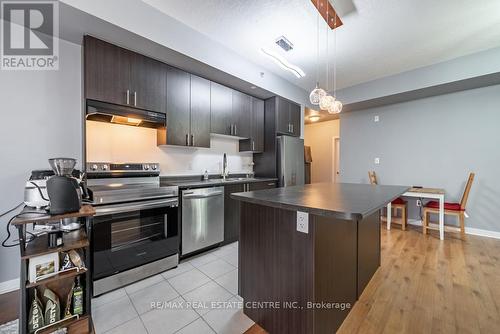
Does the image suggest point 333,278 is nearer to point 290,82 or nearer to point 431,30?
point 431,30

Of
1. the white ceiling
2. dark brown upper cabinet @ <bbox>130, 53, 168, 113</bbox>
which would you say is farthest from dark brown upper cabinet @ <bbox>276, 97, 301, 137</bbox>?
dark brown upper cabinet @ <bbox>130, 53, 168, 113</bbox>

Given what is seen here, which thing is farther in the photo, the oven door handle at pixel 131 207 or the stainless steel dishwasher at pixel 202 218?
the stainless steel dishwasher at pixel 202 218

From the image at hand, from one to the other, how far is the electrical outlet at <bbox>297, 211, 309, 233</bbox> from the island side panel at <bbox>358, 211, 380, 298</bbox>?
0.83 meters

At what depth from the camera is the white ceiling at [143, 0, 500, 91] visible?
207cm

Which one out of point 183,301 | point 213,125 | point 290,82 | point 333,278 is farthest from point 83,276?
point 290,82

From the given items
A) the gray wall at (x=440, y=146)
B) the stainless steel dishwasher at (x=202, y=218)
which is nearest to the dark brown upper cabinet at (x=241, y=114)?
the stainless steel dishwasher at (x=202, y=218)

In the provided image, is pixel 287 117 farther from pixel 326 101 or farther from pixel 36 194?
pixel 36 194

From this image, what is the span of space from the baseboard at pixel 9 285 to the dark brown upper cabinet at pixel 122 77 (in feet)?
6.20

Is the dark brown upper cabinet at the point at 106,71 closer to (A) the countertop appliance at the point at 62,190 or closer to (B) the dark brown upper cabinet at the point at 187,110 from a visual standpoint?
(B) the dark brown upper cabinet at the point at 187,110

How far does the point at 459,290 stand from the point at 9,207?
4.31m

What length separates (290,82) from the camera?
4.00m

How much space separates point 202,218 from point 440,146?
4530 millimetres

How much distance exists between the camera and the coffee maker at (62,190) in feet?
4.30

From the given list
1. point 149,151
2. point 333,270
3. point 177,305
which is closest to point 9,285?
point 177,305
